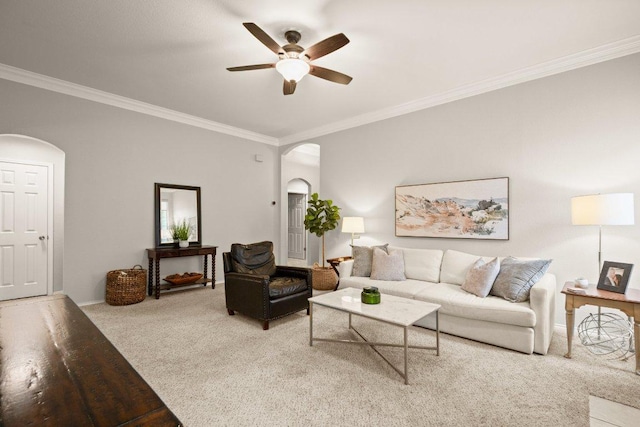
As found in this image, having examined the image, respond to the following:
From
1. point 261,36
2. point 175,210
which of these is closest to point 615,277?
point 261,36

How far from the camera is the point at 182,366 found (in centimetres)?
251

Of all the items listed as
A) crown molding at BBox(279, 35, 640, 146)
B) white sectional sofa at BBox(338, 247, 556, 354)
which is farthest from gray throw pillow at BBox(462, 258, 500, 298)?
crown molding at BBox(279, 35, 640, 146)

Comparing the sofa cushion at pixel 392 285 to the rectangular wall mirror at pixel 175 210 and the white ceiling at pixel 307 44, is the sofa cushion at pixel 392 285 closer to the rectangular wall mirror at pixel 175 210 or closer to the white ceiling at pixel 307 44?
the white ceiling at pixel 307 44

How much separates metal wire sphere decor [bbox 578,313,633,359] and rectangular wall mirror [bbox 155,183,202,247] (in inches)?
210

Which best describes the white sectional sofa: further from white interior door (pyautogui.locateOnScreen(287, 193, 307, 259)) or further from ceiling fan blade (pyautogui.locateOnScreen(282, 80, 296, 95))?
white interior door (pyautogui.locateOnScreen(287, 193, 307, 259))

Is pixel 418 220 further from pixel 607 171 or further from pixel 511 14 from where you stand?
pixel 511 14

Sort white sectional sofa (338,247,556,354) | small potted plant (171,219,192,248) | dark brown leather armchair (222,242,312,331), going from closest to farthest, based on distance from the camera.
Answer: white sectional sofa (338,247,556,354), dark brown leather armchair (222,242,312,331), small potted plant (171,219,192,248)

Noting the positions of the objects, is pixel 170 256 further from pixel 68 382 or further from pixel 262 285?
pixel 68 382

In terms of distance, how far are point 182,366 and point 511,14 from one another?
13.4 feet

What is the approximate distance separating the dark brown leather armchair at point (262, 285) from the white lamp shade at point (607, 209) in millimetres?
2865

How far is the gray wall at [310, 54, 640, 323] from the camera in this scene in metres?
3.08

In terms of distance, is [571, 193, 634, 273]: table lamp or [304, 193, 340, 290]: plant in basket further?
[304, 193, 340, 290]: plant in basket

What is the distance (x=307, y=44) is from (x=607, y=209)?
124 inches

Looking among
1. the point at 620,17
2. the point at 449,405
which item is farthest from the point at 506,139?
the point at 449,405
